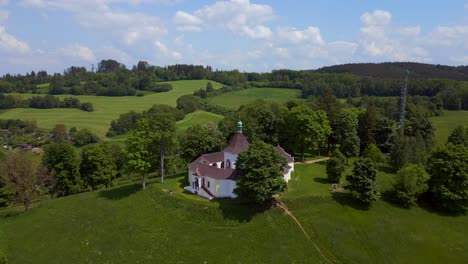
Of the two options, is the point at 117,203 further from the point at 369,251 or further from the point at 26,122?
the point at 26,122

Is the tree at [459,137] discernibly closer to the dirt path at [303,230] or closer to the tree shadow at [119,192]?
the dirt path at [303,230]

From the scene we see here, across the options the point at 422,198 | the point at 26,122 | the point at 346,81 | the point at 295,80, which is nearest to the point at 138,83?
the point at 26,122

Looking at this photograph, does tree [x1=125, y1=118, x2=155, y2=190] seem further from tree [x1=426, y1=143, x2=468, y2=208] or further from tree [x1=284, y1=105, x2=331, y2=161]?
tree [x1=426, y1=143, x2=468, y2=208]

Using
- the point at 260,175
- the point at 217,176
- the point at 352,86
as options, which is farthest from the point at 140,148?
the point at 352,86

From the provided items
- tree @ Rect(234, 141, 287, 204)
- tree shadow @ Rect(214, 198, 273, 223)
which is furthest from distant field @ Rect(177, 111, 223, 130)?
tree @ Rect(234, 141, 287, 204)

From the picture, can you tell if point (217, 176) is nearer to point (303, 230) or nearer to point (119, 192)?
point (303, 230)

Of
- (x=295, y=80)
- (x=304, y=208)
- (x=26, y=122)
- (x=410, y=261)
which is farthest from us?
(x=295, y=80)
